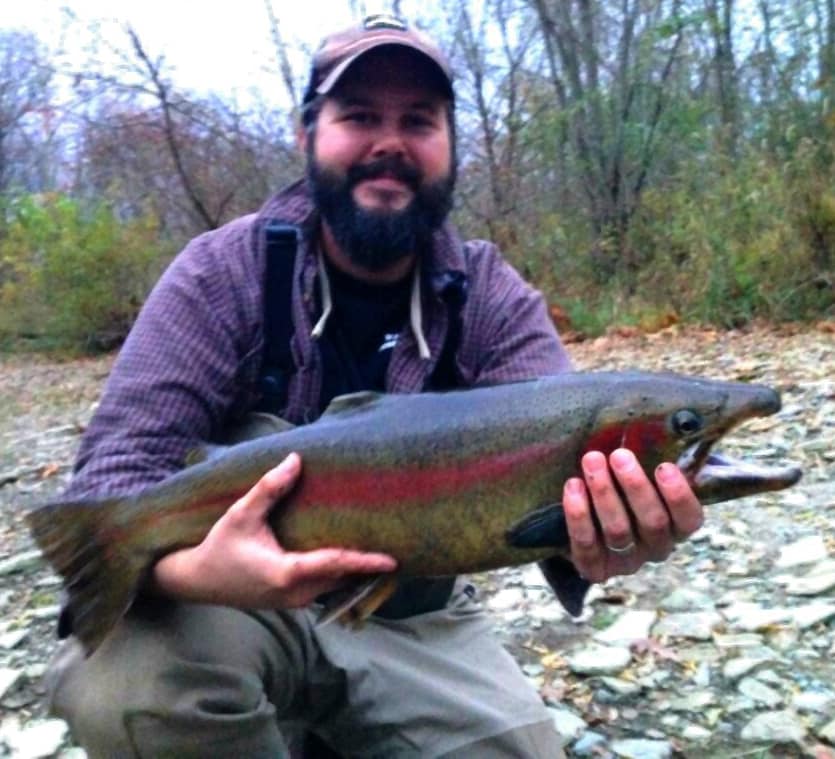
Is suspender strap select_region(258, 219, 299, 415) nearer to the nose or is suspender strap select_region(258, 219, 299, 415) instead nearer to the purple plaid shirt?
the purple plaid shirt

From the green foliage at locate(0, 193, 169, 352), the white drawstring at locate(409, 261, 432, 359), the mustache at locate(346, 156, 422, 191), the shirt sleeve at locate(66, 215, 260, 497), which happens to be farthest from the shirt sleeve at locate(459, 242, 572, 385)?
the green foliage at locate(0, 193, 169, 352)

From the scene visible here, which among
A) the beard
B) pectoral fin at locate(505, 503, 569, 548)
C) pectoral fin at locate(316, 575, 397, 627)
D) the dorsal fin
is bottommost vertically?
pectoral fin at locate(316, 575, 397, 627)

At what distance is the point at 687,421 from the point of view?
1.87m

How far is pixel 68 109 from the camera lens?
17344 mm

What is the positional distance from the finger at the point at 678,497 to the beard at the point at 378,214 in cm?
97

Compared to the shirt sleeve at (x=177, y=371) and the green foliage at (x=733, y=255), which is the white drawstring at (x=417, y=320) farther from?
the green foliage at (x=733, y=255)

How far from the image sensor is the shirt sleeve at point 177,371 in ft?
7.44

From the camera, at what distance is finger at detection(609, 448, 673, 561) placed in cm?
186

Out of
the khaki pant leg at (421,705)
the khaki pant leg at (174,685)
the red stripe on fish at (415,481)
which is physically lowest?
the khaki pant leg at (421,705)

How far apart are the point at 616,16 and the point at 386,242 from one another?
43.9 feet

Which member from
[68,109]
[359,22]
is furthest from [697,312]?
[68,109]

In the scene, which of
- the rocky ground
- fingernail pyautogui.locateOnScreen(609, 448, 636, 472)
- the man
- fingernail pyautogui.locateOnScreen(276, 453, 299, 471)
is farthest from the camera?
the rocky ground

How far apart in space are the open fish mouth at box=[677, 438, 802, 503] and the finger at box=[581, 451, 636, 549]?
0.43 feet

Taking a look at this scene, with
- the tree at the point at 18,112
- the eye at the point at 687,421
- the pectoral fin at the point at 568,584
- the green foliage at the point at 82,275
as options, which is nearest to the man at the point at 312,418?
the eye at the point at 687,421
